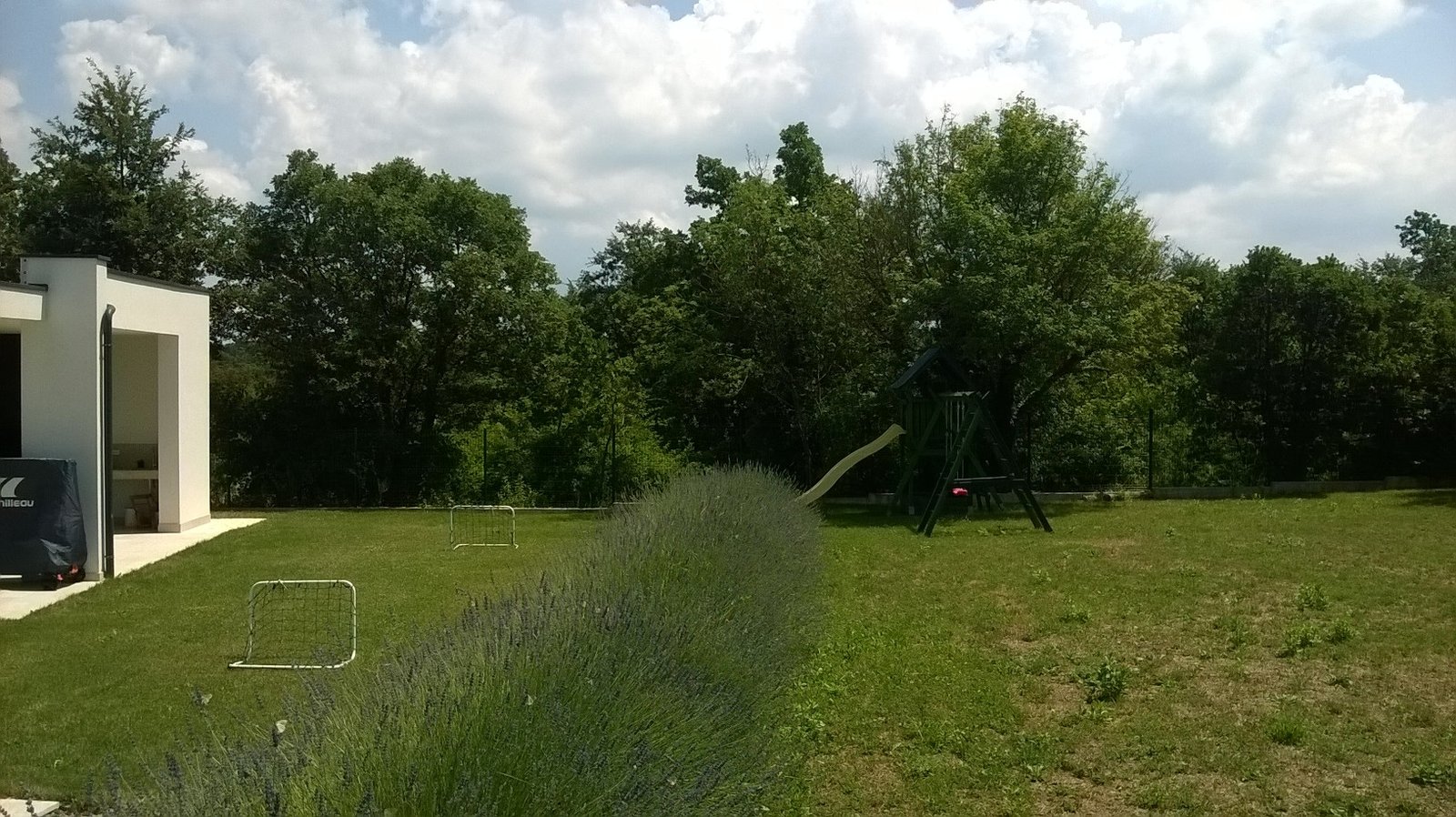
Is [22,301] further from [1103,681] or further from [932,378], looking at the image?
[932,378]

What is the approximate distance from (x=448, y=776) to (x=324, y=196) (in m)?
21.5

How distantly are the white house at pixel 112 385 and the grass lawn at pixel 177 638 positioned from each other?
114 cm

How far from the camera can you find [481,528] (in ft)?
58.5

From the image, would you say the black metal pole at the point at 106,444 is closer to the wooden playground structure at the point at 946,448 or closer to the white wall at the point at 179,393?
the white wall at the point at 179,393

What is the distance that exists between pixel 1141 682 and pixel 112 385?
537 inches

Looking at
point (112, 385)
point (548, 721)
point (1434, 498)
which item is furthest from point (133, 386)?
point (1434, 498)

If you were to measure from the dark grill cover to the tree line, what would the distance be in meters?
10.8

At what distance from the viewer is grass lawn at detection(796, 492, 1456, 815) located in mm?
5152

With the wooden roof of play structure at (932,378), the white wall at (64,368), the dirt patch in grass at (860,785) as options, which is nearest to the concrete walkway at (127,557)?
the white wall at (64,368)

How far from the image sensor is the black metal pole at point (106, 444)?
11828 mm

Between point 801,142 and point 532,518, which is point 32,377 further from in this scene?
point 801,142

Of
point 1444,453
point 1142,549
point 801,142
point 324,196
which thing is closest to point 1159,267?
point 1444,453

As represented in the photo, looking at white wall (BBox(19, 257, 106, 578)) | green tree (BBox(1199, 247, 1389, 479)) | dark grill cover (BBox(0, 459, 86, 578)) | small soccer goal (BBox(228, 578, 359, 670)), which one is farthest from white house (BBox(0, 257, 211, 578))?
green tree (BBox(1199, 247, 1389, 479))

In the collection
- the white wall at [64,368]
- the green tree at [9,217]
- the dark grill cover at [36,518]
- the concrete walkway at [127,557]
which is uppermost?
the green tree at [9,217]
